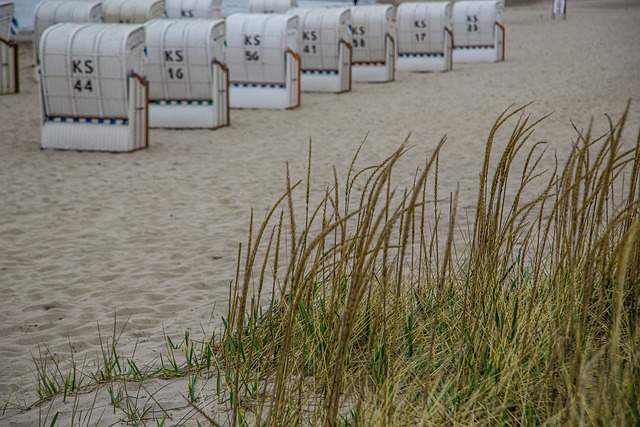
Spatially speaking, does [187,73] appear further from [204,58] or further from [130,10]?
[130,10]

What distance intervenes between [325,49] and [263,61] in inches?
102

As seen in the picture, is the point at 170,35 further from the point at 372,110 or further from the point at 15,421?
the point at 15,421

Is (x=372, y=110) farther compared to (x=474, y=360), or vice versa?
(x=372, y=110)

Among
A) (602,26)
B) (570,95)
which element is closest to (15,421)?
(570,95)

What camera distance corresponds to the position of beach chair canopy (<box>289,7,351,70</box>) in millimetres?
15203

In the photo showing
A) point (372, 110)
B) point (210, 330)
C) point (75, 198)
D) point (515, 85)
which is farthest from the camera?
point (515, 85)

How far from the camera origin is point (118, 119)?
32.8ft

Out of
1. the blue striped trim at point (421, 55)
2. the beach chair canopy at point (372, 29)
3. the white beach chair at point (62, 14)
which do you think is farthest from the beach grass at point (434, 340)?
the blue striped trim at point (421, 55)

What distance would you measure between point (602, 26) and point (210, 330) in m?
29.4

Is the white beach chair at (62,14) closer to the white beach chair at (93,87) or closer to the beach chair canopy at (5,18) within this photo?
the beach chair canopy at (5,18)

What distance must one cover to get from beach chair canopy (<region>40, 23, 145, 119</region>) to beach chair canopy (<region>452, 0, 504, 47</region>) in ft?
45.5

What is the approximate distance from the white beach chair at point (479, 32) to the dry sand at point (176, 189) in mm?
3786

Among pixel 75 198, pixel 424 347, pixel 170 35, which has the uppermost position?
pixel 170 35

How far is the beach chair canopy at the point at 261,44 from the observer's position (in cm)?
1309
